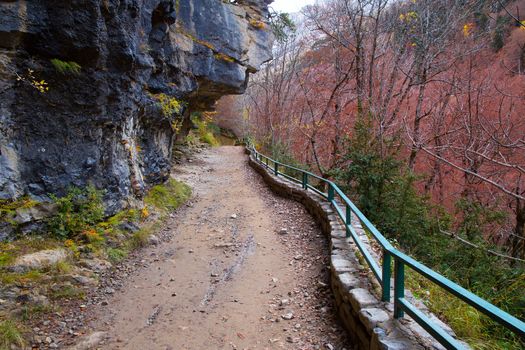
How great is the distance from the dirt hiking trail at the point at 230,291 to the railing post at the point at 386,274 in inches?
28.5

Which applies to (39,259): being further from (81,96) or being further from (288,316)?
(288,316)

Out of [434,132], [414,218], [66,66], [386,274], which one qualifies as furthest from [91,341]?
[434,132]

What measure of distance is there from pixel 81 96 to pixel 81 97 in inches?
0.7

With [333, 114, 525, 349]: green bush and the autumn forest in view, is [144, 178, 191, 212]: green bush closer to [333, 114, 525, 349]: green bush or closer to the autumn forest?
the autumn forest

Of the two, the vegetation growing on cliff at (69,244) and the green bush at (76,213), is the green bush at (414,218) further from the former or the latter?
the green bush at (76,213)

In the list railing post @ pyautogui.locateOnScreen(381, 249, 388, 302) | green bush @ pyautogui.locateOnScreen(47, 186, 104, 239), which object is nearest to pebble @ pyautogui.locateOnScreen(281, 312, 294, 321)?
railing post @ pyautogui.locateOnScreen(381, 249, 388, 302)

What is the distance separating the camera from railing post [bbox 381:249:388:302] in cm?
316

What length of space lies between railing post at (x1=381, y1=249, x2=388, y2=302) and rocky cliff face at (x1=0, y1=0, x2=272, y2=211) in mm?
5536

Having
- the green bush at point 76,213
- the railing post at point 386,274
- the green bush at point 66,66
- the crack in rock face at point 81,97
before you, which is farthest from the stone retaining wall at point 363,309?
the green bush at point 66,66

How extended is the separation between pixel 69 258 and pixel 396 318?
4.89 metres

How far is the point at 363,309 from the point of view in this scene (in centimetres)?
324

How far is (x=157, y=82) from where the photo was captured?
10.2 metres

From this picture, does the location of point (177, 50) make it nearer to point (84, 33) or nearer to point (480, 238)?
point (84, 33)

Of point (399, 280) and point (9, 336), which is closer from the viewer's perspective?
point (399, 280)
